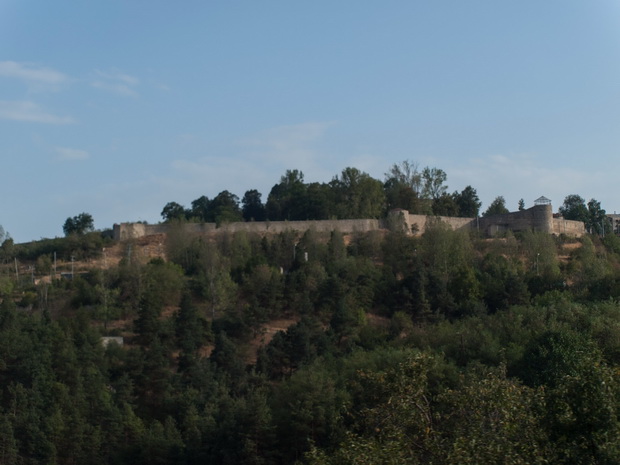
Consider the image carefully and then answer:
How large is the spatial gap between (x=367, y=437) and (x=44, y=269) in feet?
120

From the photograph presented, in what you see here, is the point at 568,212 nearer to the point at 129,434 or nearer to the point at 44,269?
the point at 44,269

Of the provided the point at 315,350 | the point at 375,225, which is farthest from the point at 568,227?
the point at 315,350

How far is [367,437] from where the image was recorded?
1747 cm

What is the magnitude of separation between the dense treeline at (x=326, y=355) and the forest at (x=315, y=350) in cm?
7

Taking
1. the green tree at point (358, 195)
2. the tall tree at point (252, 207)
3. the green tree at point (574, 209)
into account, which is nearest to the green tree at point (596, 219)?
the green tree at point (574, 209)

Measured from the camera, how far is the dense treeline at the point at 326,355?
52.6 ft

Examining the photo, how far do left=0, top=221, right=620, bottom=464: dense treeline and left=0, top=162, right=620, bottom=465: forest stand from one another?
71 millimetres

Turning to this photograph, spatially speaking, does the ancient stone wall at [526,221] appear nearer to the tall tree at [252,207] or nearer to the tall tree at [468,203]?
the tall tree at [468,203]

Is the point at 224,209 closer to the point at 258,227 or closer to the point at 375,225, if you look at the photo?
the point at 258,227

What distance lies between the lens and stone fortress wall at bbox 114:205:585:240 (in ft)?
178

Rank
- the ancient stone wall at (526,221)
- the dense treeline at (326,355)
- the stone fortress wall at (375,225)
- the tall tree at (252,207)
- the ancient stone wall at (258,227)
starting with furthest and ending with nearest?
the tall tree at (252,207) < the ancient stone wall at (526,221) < the stone fortress wall at (375,225) < the ancient stone wall at (258,227) < the dense treeline at (326,355)

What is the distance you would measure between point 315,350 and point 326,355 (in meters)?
0.57

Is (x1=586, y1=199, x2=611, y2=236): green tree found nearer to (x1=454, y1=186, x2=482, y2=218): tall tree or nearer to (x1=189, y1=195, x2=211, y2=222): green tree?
(x1=454, y1=186, x2=482, y2=218): tall tree

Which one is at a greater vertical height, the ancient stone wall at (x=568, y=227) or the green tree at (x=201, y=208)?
the green tree at (x=201, y=208)
